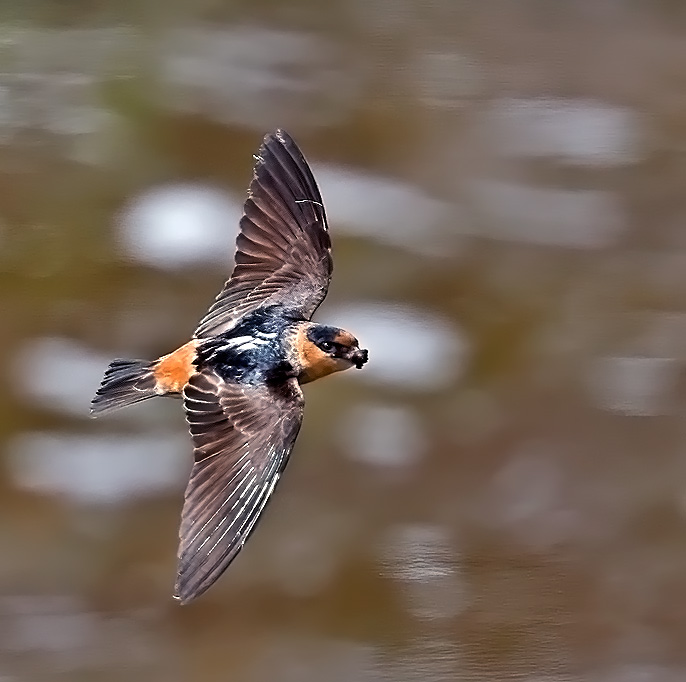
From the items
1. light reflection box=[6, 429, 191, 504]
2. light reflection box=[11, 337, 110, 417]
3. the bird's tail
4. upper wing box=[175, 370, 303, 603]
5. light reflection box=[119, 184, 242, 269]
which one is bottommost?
light reflection box=[6, 429, 191, 504]

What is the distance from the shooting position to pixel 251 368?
203 cm

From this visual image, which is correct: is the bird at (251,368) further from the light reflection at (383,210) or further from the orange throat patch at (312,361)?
the light reflection at (383,210)

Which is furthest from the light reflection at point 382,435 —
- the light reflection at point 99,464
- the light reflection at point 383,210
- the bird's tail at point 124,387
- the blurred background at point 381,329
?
the bird's tail at point 124,387

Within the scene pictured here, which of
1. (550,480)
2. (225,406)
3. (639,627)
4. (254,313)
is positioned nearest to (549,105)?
(550,480)

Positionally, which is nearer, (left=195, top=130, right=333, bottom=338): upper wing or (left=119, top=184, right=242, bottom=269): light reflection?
(left=195, top=130, right=333, bottom=338): upper wing

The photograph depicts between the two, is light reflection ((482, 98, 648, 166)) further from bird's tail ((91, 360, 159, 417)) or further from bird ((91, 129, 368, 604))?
bird's tail ((91, 360, 159, 417))

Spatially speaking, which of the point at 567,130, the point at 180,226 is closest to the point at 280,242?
the point at 180,226

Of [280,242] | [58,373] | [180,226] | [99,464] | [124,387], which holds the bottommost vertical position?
[99,464]

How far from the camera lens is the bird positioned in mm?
1794

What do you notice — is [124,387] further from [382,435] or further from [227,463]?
[382,435]

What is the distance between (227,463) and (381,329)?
1.79 metres

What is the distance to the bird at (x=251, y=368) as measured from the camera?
70.6 inches

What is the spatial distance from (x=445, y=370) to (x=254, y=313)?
4.77 feet

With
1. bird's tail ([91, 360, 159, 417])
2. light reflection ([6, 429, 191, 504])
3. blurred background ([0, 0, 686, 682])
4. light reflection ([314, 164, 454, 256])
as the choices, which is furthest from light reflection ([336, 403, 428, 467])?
bird's tail ([91, 360, 159, 417])
